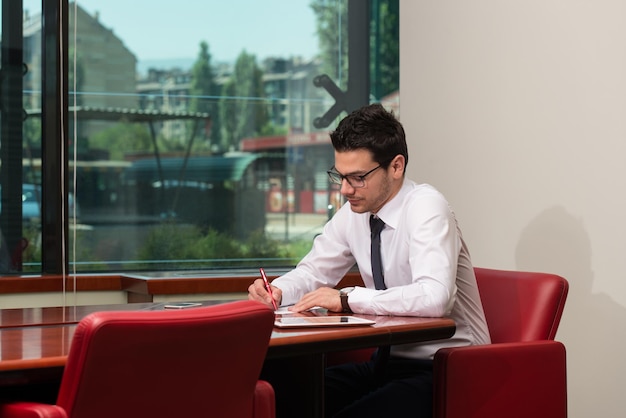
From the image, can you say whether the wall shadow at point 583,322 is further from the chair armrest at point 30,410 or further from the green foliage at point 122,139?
the green foliage at point 122,139

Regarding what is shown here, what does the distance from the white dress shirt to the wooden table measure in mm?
75

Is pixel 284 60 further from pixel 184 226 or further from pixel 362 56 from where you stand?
pixel 184 226

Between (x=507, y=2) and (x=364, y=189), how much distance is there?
1.47 m

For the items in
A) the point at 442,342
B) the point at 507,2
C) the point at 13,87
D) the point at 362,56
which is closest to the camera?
the point at 442,342

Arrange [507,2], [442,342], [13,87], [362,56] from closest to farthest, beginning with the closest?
[442,342]
[507,2]
[13,87]
[362,56]

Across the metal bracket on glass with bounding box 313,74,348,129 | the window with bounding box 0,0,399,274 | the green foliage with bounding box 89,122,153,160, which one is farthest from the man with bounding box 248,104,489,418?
the green foliage with bounding box 89,122,153,160

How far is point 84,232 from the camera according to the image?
4703 millimetres

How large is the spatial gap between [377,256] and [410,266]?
0.13m

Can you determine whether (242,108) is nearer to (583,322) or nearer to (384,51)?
(384,51)

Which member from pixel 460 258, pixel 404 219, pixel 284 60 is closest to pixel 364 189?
pixel 404 219

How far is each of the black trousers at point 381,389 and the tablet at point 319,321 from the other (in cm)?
32

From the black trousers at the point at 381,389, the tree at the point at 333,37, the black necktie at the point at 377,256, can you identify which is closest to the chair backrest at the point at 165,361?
the black trousers at the point at 381,389

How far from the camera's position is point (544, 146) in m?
3.53

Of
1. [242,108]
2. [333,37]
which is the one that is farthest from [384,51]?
[242,108]
